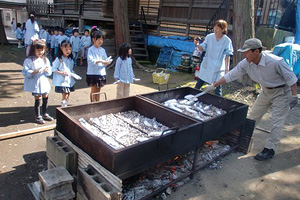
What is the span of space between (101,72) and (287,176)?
395 centimetres

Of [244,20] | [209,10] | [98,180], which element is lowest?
[98,180]

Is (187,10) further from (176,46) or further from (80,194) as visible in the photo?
(80,194)

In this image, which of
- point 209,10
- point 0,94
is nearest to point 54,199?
point 0,94

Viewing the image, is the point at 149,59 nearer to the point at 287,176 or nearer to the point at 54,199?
the point at 287,176

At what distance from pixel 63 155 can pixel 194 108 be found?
7.82 feet

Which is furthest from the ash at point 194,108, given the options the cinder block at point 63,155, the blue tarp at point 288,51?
the blue tarp at point 288,51

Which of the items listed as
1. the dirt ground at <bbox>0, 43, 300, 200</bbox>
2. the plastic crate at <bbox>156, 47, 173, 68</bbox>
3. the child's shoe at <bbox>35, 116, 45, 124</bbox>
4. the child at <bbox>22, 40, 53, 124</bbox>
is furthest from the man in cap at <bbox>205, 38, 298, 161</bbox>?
the plastic crate at <bbox>156, 47, 173, 68</bbox>

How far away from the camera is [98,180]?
2.28 metres

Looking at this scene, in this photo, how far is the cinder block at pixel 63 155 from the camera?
260cm

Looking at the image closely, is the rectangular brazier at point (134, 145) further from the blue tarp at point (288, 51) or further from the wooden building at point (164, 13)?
the wooden building at point (164, 13)

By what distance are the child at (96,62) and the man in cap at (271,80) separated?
2.50 meters

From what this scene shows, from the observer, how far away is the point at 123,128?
3.27 m

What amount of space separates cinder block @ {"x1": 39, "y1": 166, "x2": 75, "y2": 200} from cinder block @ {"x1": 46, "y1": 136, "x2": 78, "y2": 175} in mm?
179

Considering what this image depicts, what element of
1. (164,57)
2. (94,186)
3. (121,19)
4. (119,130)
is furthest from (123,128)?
(164,57)
